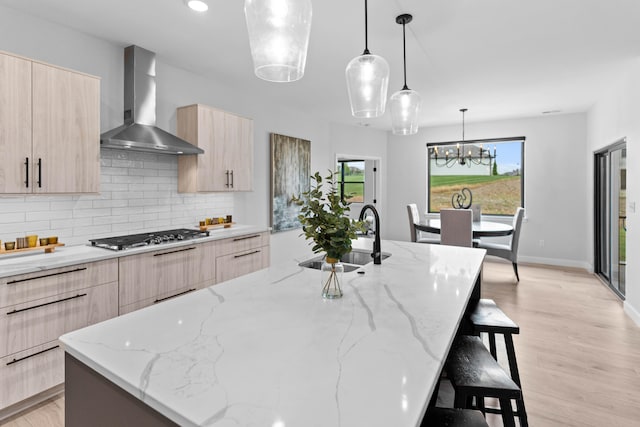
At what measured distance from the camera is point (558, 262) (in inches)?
241

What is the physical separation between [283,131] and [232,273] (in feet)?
8.36

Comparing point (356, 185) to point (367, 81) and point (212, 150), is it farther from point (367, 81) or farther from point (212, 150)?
point (367, 81)

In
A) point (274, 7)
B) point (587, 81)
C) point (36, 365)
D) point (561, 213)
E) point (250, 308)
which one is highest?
point (587, 81)

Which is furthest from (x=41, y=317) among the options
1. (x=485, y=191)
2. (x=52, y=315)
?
(x=485, y=191)

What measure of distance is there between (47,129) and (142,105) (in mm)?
902

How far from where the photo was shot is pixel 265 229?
4.04 m

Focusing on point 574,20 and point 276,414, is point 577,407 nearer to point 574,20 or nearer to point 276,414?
point 276,414

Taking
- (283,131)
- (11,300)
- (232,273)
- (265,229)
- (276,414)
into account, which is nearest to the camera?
(276,414)

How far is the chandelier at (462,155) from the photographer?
6821 millimetres

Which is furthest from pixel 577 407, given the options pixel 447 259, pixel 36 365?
pixel 36 365

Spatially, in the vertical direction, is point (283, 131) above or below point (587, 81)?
below

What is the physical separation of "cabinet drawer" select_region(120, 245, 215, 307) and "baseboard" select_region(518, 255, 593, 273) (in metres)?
5.70

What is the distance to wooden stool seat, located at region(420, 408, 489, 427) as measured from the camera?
1.13m

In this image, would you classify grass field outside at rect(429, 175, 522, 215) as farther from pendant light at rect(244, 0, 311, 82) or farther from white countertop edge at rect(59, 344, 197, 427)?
white countertop edge at rect(59, 344, 197, 427)
